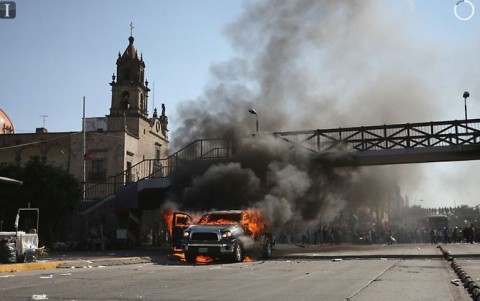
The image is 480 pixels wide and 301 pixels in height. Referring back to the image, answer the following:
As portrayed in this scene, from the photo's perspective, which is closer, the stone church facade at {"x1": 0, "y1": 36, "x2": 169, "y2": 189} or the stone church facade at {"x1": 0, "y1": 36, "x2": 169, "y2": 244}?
the stone church facade at {"x1": 0, "y1": 36, "x2": 169, "y2": 244}

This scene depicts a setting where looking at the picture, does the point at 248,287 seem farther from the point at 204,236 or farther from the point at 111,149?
the point at 111,149

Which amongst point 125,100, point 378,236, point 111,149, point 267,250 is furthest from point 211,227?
point 125,100

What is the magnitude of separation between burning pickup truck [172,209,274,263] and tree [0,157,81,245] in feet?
40.2

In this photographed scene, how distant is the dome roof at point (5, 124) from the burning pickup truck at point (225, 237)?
43.3 metres

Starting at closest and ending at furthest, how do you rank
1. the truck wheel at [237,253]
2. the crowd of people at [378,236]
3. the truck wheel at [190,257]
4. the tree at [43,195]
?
the truck wheel at [237,253]
the truck wheel at [190,257]
the tree at [43,195]
the crowd of people at [378,236]

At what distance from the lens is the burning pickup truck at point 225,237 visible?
60.8 ft

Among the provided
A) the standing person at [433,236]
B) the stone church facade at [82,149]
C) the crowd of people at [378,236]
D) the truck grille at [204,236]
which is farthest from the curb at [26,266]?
the standing person at [433,236]

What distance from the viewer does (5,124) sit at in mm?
59844

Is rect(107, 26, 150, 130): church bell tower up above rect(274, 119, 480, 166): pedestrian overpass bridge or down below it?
above

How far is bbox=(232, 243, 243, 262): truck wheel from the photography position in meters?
18.7

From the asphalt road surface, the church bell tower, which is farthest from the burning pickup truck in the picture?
the church bell tower

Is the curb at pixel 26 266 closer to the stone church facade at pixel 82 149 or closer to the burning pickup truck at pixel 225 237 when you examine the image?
the burning pickup truck at pixel 225 237

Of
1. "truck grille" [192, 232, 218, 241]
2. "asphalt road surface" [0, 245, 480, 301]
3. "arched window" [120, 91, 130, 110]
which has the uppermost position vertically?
"arched window" [120, 91, 130, 110]

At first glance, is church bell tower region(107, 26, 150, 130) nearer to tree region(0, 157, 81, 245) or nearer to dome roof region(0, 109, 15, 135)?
dome roof region(0, 109, 15, 135)
